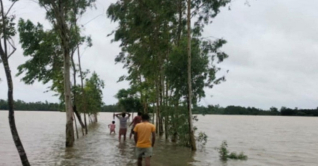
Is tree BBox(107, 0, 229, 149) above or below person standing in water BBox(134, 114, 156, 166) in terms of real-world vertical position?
above

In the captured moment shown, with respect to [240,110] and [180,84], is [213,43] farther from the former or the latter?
[240,110]

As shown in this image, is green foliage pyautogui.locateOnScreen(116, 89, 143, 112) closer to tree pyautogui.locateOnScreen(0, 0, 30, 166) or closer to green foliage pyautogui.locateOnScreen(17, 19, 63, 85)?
green foliage pyautogui.locateOnScreen(17, 19, 63, 85)

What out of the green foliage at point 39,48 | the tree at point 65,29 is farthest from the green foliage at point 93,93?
the tree at point 65,29

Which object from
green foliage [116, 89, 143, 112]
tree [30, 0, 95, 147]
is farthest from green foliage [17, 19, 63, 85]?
green foliage [116, 89, 143, 112]

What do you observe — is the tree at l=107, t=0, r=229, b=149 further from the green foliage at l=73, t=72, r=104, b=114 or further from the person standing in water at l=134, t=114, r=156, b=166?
the green foliage at l=73, t=72, r=104, b=114

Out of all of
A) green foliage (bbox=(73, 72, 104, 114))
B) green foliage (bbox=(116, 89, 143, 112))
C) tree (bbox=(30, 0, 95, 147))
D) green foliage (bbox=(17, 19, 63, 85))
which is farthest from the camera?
green foliage (bbox=(116, 89, 143, 112))

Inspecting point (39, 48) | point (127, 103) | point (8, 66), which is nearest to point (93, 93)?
point (127, 103)

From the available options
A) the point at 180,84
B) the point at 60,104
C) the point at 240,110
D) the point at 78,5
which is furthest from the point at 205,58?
the point at 240,110

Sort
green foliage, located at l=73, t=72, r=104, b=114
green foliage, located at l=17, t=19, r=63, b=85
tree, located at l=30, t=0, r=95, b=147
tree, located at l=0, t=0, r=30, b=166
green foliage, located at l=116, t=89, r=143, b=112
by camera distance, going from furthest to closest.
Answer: green foliage, located at l=116, t=89, r=143, b=112 < green foliage, located at l=73, t=72, r=104, b=114 < green foliage, located at l=17, t=19, r=63, b=85 < tree, located at l=30, t=0, r=95, b=147 < tree, located at l=0, t=0, r=30, b=166

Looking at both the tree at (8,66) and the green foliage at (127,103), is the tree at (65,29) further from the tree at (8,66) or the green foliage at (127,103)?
the green foliage at (127,103)

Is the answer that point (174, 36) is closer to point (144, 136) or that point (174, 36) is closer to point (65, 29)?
point (65, 29)

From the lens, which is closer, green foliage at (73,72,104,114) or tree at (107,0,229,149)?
tree at (107,0,229,149)

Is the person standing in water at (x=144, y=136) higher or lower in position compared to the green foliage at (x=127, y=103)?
lower

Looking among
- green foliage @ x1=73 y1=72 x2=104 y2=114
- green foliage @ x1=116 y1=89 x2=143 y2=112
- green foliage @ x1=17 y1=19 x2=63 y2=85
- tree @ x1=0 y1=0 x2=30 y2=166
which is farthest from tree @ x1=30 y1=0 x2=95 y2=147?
green foliage @ x1=116 y1=89 x2=143 y2=112
